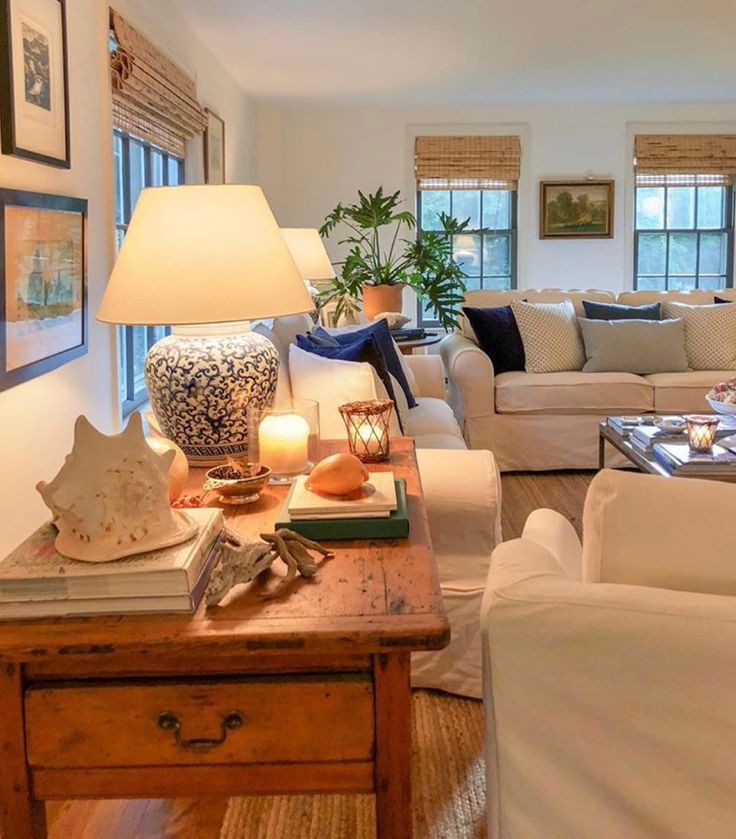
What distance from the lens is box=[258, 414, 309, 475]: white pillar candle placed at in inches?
71.4

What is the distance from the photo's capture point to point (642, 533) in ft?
3.78

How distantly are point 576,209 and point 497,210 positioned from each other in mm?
613

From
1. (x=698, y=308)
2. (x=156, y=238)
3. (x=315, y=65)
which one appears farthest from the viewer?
(x=315, y=65)

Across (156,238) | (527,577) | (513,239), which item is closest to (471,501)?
(156,238)

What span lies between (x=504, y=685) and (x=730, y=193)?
284 inches

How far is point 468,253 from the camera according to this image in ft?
24.2

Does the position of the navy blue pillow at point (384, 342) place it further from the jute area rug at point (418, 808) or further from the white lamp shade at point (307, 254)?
the jute area rug at point (418, 808)

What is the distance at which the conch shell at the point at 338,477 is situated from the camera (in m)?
1.50

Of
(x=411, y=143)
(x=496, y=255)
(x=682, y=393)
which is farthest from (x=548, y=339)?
(x=411, y=143)

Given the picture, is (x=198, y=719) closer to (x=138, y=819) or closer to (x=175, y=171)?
(x=138, y=819)

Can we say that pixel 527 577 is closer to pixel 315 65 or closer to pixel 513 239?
pixel 315 65

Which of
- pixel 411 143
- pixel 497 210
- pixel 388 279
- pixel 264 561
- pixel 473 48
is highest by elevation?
pixel 473 48

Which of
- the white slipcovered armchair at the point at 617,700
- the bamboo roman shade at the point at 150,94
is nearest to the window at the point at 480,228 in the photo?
the bamboo roman shade at the point at 150,94

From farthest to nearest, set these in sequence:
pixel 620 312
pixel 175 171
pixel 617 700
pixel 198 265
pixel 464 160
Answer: pixel 464 160, pixel 620 312, pixel 175 171, pixel 198 265, pixel 617 700
